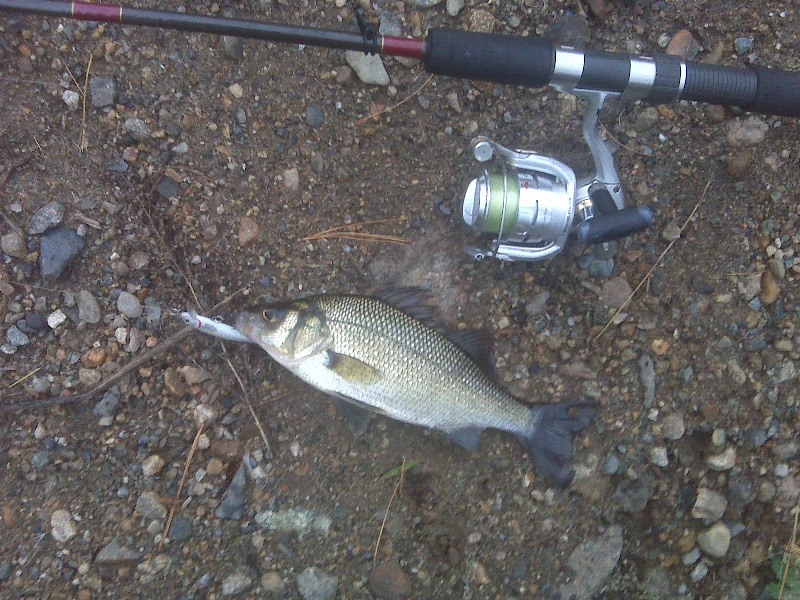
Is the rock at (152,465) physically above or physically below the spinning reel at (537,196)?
below

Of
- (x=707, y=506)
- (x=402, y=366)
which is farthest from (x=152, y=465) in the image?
(x=707, y=506)

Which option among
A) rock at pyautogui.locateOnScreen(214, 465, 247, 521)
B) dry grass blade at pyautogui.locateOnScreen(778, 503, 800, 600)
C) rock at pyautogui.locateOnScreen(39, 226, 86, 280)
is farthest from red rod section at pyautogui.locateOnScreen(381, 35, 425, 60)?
dry grass blade at pyautogui.locateOnScreen(778, 503, 800, 600)

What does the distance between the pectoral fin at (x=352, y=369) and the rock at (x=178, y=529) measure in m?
1.25

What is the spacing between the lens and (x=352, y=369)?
306cm

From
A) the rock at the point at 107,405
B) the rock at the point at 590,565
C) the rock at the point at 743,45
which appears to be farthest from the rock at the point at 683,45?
the rock at the point at 107,405

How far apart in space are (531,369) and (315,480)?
4.74 ft

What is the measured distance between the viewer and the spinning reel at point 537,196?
10.2 feet

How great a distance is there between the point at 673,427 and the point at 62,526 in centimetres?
358

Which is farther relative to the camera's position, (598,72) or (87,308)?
(87,308)

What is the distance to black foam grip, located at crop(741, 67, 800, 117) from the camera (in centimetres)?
301

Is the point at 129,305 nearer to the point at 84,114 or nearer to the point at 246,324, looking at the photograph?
the point at 246,324

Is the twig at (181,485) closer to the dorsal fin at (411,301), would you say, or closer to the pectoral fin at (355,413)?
the pectoral fin at (355,413)

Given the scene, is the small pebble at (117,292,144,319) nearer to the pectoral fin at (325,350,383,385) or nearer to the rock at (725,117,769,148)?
the pectoral fin at (325,350,383,385)

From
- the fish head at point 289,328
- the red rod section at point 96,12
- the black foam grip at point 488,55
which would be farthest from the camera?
the fish head at point 289,328
